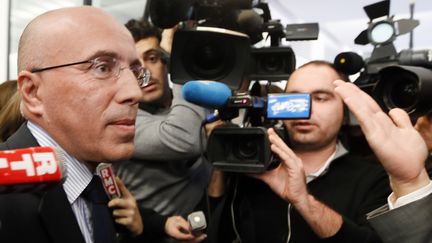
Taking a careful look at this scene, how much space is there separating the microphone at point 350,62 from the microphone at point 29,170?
1122mm

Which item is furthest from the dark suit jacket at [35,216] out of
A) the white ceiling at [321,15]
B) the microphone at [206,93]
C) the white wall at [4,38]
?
the white ceiling at [321,15]

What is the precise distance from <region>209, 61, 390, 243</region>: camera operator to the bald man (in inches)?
16.7

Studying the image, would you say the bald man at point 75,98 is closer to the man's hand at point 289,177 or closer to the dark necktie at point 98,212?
the dark necktie at point 98,212

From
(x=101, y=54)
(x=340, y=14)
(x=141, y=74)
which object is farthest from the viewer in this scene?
(x=340, y=14)

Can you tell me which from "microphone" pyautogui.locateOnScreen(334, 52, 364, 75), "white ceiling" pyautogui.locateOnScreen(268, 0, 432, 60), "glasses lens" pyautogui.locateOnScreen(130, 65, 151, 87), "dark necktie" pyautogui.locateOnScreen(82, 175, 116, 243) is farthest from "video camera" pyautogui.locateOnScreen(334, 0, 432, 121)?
"white ceiling" pyautogui.locateOnScreen(268, 0, 432, 60)

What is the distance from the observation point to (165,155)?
143 centimetres

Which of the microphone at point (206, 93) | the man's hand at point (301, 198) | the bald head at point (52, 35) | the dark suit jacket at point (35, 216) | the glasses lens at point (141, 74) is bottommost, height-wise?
the man's hand at point (301, 198)

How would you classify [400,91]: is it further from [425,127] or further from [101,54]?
[101,54]

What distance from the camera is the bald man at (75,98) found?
82 cm

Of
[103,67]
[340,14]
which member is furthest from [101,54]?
[340,14]

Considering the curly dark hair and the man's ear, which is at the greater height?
the man's ear

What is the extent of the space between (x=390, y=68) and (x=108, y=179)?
2.36 ft

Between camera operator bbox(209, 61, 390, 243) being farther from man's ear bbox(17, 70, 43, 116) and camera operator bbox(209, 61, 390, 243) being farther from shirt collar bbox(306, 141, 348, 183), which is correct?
man's ear bbox(17, 70, 43, 116)

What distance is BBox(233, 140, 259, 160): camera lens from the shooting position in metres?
1.11
